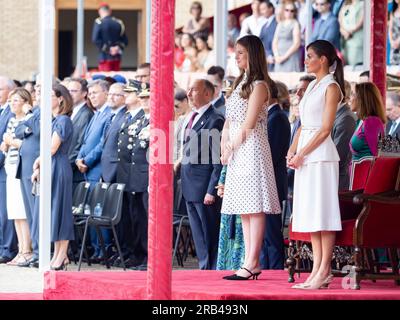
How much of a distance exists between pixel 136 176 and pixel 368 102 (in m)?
3.94

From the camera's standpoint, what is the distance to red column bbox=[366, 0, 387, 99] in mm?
13969

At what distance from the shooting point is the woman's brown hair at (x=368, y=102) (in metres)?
12.8

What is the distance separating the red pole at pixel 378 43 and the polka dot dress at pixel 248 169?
2193mm

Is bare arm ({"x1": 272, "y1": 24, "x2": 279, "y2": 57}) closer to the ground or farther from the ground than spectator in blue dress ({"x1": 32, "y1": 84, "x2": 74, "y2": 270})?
farther from the ground

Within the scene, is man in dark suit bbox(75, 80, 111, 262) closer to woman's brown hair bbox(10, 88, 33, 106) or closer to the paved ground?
the paved ground

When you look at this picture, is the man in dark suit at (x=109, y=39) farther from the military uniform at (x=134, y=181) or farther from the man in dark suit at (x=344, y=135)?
the man in dark suit at (x=344, y=135)

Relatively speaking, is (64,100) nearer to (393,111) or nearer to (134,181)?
(134,181)

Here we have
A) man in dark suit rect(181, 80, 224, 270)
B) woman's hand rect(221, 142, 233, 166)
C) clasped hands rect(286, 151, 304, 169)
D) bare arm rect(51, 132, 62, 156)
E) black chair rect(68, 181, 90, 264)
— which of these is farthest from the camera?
black chair rect(68, 181, 90, 264)

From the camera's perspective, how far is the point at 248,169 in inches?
479

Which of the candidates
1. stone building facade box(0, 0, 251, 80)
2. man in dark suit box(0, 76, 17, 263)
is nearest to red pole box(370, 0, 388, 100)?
man in dark suit box(0, 76, 17, 263)

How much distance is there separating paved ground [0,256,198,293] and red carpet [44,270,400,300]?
1338 mm

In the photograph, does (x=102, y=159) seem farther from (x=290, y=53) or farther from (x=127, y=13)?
(x=127, y=13)

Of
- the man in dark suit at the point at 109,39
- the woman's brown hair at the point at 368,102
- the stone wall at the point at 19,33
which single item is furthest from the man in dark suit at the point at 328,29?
the stone wall at the point at 19,33

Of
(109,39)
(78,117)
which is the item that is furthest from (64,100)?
(109,39)
